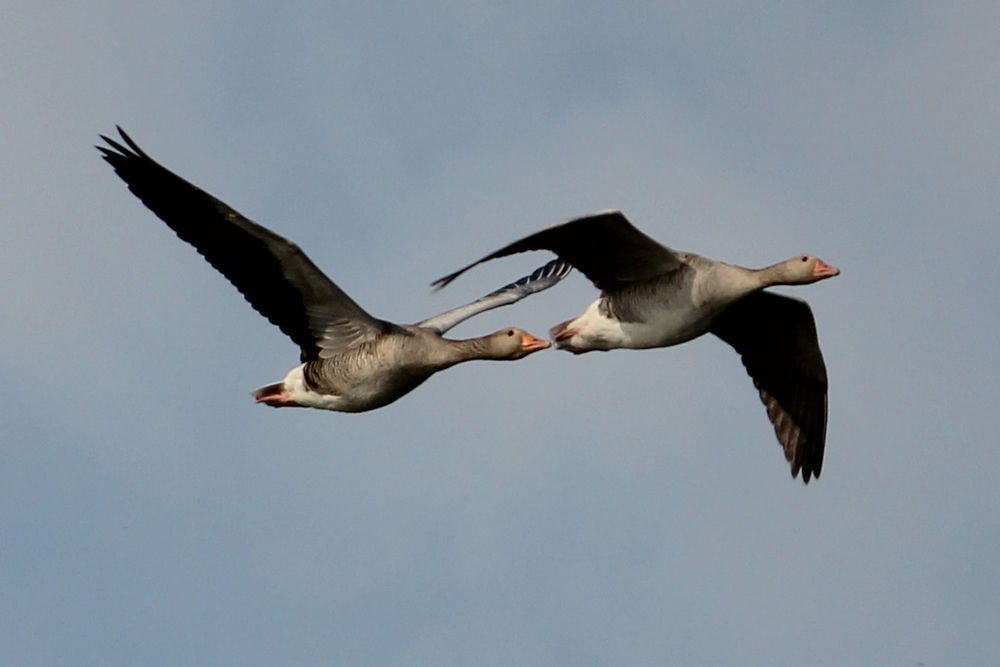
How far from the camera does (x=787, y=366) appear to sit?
19.9 meters

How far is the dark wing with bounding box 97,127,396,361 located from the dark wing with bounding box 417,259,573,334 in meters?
1.59

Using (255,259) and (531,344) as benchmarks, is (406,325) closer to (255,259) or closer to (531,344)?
(531,344)

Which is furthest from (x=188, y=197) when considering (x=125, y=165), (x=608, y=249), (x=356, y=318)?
(x=608, y=249)

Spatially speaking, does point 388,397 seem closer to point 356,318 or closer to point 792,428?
point 356,318

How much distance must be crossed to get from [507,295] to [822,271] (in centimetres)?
398

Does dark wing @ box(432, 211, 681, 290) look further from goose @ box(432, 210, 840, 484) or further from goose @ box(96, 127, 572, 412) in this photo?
goose @ box(96, 127, 572, 412)

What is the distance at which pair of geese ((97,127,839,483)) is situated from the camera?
17156 millimetres

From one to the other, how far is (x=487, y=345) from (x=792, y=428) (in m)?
3.85

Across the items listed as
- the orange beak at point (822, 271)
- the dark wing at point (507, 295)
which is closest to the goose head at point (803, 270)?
the orange beak at point (822, 271)

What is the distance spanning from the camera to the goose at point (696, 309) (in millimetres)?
17656

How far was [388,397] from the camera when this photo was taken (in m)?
17.9

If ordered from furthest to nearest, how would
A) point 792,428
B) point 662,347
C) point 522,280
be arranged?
point 522,280 → point 792,428 → point 662,347

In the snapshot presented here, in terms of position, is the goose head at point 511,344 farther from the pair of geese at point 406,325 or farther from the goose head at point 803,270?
the goose head at point 803,270

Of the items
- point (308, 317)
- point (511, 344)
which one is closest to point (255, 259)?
point (308, 317)
